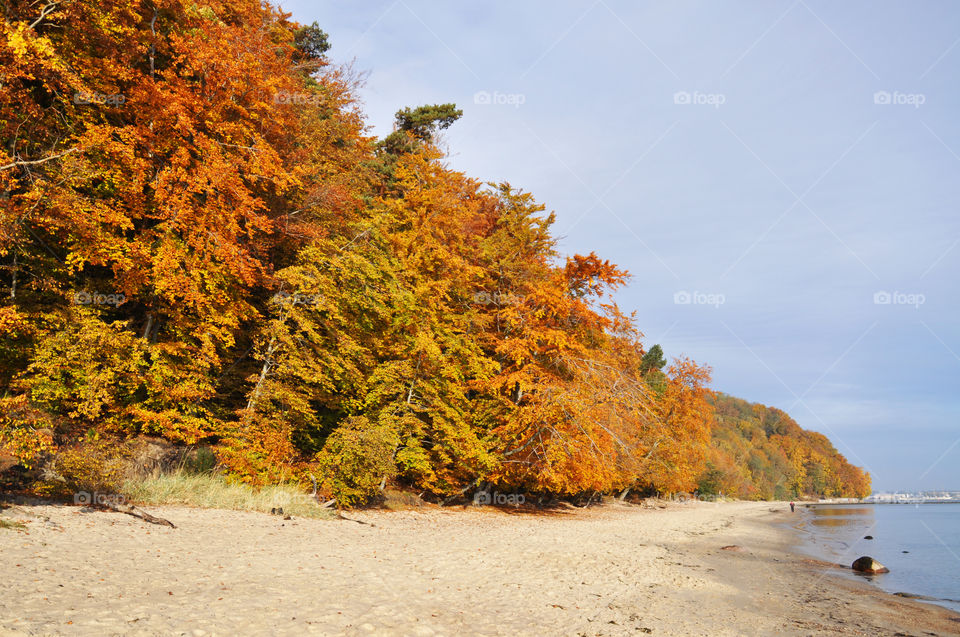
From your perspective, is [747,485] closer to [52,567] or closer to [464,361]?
[464,361]

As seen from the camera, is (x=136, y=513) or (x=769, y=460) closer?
(x=136, y=513)

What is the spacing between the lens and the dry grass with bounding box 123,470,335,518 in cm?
1319

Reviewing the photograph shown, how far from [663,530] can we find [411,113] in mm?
33780

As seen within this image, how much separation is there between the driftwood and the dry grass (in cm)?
87

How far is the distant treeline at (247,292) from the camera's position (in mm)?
12688

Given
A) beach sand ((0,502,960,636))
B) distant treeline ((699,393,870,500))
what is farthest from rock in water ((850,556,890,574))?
distant treeline ((699,393,870,500))

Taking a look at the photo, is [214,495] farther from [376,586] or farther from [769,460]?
[769,460]

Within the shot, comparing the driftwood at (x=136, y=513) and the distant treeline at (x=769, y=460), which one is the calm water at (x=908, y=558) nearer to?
the driftwood at (x=136, y=513)

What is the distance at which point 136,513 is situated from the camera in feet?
37.2

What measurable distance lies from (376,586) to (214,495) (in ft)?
26.6

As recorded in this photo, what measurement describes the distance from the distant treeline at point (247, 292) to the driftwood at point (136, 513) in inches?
32.7

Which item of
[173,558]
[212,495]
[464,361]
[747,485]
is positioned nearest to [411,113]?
[464,361]

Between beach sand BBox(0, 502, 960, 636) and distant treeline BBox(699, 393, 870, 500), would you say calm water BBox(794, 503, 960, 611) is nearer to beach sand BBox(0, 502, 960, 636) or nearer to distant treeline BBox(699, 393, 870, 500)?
beach sand BBox(0, 502, 960, 636)

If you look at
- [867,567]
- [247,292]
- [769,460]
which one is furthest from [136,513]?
[769,460]
